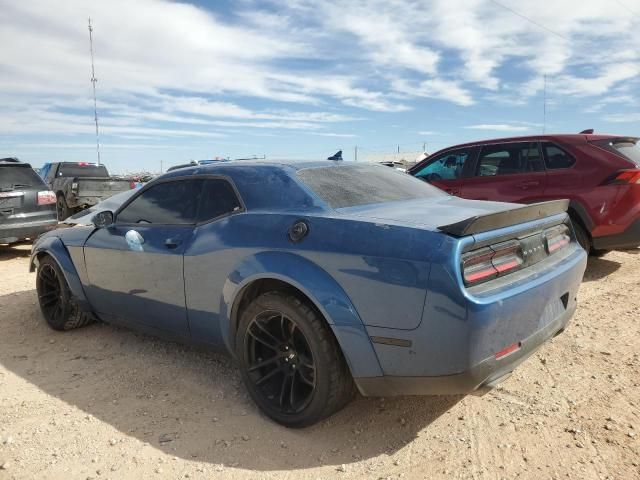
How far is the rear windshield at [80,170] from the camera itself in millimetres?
14711

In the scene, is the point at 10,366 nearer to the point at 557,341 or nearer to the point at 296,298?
the point at 296,298

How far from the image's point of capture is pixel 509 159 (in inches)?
256

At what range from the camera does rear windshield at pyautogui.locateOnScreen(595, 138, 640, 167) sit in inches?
222

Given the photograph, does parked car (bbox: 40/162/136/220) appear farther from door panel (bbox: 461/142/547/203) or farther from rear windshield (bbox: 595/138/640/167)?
rear windshield (bbox: 595/138/640/167)

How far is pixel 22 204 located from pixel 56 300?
4.43m

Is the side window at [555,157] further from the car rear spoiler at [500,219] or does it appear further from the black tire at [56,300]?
the black tire at [56,300]

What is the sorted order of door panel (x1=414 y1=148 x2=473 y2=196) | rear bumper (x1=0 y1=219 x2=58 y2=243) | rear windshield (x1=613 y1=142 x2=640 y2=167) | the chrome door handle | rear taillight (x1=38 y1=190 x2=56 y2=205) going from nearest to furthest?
the chrome door handle
rear windshield (x1=613 y1=142 x2=640 y2=167)
door panel (x1=414 y1=148 x2=473 y2=196)
rear bumper (x1=0 y1=219 x2=58 y2=243)
rear taillight (x1=38 y1=190 x2=56 y2=205)

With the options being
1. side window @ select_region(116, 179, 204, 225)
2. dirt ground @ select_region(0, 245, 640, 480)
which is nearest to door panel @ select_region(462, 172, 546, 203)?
dirt ground @ select_region(0, 245, 640, 480)

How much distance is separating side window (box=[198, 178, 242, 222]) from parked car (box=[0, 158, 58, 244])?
6.14 metres

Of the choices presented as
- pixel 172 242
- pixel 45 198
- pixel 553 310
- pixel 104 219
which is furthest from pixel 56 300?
pixel 45 198

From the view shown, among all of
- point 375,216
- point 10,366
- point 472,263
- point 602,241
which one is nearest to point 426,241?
point 472,263

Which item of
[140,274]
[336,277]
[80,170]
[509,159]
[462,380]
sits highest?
[509,159]

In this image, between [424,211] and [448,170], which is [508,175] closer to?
[448,170]

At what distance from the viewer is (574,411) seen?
291cm
